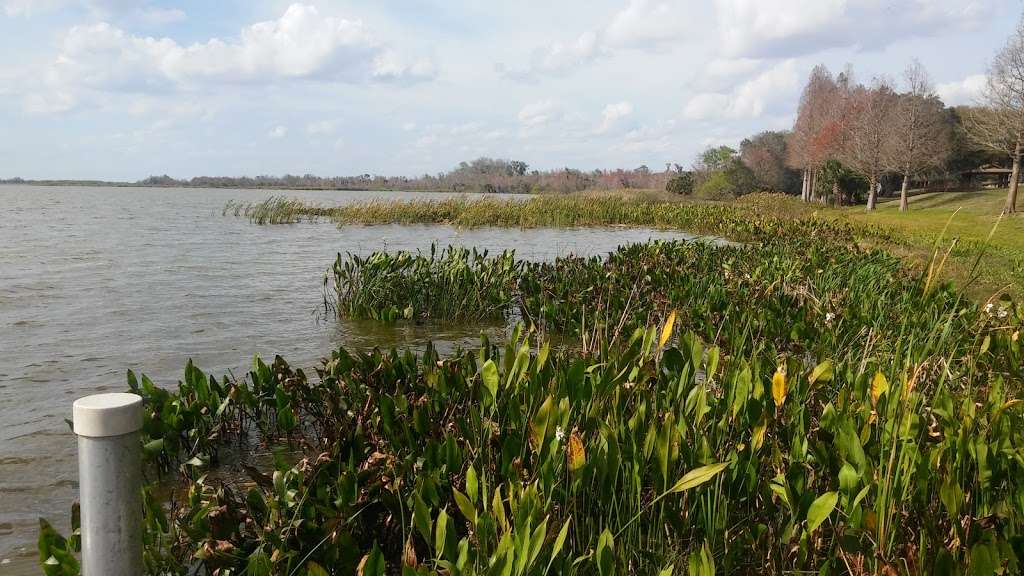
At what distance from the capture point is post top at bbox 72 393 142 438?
1.79 meters

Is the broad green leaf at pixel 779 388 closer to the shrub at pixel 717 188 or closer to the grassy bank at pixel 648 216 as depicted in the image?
the grassy bank at pixel 648 216

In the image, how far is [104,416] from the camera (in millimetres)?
1794

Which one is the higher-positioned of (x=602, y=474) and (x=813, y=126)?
(x=813, y=126)

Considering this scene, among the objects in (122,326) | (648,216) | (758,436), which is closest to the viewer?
(758,436)

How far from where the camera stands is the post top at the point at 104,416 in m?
1.79

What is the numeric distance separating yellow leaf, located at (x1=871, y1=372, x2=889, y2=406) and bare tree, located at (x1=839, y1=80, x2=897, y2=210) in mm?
34325

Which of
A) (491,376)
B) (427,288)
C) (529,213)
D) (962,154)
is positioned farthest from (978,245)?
(962,154)

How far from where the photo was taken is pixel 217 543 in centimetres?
251

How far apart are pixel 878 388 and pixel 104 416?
113 inches

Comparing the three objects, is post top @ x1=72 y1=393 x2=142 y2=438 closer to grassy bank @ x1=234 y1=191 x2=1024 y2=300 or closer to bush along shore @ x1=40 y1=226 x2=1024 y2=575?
bush along shore @ x1=40 y1=226 x2=1024 y2=575

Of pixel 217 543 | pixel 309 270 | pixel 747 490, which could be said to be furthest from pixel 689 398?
pixel 309 270

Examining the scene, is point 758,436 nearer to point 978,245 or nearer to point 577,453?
point 577,453

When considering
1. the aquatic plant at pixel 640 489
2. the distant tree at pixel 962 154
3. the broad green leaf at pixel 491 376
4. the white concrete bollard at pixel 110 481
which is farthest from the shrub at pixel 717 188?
the white concrete bollard at pixel 110 481

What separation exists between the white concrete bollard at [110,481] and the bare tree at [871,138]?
36.5 metres
